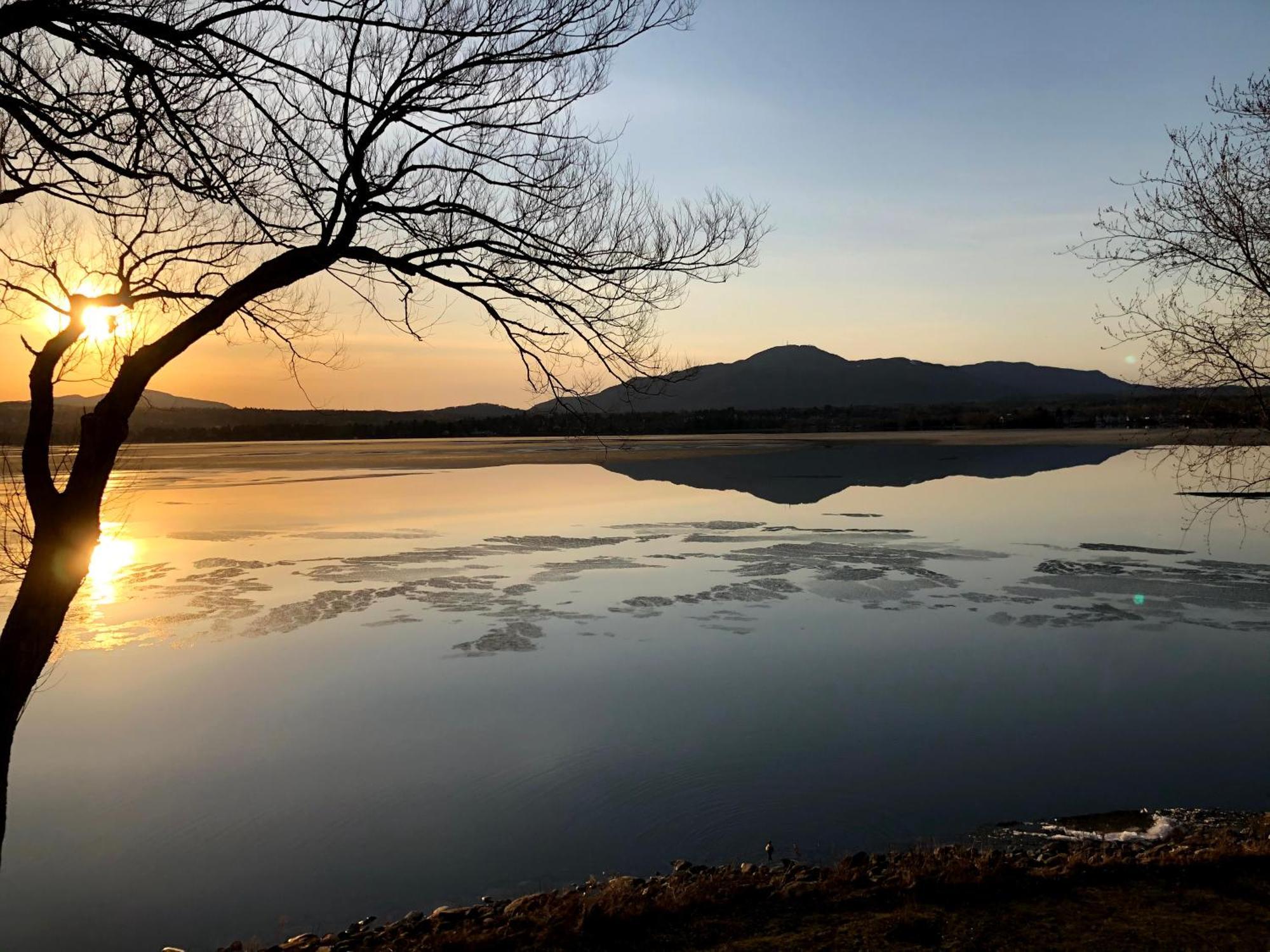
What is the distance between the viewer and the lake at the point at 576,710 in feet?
22.8

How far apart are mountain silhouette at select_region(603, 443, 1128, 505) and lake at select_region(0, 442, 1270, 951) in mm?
12351

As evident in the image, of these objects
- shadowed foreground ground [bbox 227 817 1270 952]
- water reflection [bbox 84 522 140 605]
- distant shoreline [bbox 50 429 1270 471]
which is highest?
distant shoreline [bbox 50 429 1270 471]

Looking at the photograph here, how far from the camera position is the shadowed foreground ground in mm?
5234

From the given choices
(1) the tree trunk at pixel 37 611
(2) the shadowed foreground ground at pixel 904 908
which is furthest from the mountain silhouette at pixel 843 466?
(1) the tree trunk at pixel 37 611

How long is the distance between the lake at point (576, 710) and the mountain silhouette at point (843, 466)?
40.5ft

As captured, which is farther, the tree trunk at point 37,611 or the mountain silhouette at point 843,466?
the mountain silhouette at point 843,466

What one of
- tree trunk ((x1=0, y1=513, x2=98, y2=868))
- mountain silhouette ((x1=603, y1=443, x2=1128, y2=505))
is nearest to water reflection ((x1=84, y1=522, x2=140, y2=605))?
tree trunk ((x1=0, y1=513, x2=98, y2=868))

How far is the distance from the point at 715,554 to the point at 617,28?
569 inches

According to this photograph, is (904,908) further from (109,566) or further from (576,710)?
(109,566)

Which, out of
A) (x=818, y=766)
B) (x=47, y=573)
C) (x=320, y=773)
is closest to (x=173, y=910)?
(x=320, y=773)

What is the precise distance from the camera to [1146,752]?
8.47 m

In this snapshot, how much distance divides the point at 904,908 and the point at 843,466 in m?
37.3

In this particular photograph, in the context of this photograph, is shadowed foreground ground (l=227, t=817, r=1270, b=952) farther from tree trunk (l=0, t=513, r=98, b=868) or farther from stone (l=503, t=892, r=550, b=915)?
tree trunk (l=0, t=513, r=98, b=868)

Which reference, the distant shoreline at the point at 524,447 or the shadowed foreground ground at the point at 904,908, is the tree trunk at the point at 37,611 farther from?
the distant shoreline at the point at 524,447
